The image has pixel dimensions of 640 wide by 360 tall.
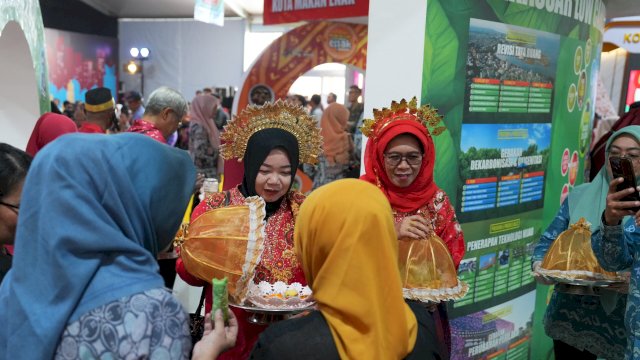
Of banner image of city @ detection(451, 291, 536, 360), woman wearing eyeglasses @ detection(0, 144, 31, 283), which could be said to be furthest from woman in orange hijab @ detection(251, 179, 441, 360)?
banner image of city @ detection(451, 291, 536, 360)

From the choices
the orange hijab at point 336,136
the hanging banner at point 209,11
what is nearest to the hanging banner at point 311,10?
the orange hijab at point 336,136

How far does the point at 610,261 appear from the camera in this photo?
96.4 inches

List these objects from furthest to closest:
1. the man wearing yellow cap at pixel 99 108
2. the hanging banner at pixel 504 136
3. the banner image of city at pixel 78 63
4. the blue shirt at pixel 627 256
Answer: the banner image of city at pixel 78 63 < the man wearing yellow cap at pixel 99 108 < the hanging banner at pixel 504 136 < the blue shirt at pixel 627 256

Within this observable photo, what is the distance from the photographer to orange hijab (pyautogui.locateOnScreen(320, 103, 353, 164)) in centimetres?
832

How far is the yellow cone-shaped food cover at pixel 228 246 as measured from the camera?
197cm

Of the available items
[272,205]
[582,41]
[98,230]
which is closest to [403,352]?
[98,230]

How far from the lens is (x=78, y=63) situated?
1683 centimetres

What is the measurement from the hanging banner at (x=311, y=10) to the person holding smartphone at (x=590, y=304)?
15.2 feet

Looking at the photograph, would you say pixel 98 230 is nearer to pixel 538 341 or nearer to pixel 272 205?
pixel 272 205

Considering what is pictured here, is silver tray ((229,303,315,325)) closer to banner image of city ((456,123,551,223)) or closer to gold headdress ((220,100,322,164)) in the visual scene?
gold headdress ((220,100,322,164))

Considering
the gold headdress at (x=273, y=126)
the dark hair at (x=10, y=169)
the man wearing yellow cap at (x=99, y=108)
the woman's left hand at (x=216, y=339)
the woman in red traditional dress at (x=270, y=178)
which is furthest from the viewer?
the man wearing yellow cap at (x=99, y=108)

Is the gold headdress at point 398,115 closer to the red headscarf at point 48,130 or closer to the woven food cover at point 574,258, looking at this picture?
the woven food cover at point 574,258

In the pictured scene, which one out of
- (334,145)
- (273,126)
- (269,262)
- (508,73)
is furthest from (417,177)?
(334,145)

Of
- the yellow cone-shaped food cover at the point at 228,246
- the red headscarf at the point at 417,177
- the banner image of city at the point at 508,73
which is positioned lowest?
the yellow cone-shaped food cover at the point at 228,246
